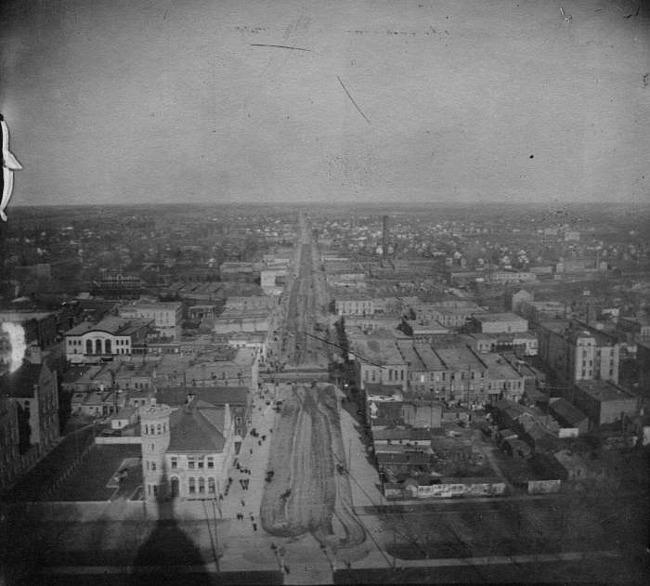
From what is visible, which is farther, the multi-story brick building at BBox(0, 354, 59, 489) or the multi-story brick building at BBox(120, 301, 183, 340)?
the multi-story brick building at BBox(120, 301, 183, 340)

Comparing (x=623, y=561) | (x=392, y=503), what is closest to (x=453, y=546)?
(x=392, y=503)

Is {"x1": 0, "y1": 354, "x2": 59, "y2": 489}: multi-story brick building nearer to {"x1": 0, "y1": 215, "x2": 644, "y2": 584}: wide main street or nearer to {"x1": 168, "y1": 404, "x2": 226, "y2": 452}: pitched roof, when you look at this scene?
{"x1": 0, "y1": 215, "x2": 644, "y2": 584}: wide main street

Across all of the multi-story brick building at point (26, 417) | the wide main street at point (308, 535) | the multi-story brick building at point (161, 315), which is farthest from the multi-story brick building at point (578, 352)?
the multi-story brick building at point (26, 417)

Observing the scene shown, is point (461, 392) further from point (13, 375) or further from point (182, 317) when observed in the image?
point (13, 375)

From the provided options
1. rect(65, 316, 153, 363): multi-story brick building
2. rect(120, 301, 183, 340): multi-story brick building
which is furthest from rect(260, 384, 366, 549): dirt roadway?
rect(65, 316, 153, 363): multi-story brick building

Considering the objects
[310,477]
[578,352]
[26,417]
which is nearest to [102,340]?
[26,417]

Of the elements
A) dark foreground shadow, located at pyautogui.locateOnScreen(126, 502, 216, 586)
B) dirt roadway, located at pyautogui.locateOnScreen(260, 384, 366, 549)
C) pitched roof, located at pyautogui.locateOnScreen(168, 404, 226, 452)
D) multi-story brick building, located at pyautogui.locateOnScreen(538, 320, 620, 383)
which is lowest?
dark foreground shadow, located at pyautogui.locateOnScreen(126, 502, 216, 586)

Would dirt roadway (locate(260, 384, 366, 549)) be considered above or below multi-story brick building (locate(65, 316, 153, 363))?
below
